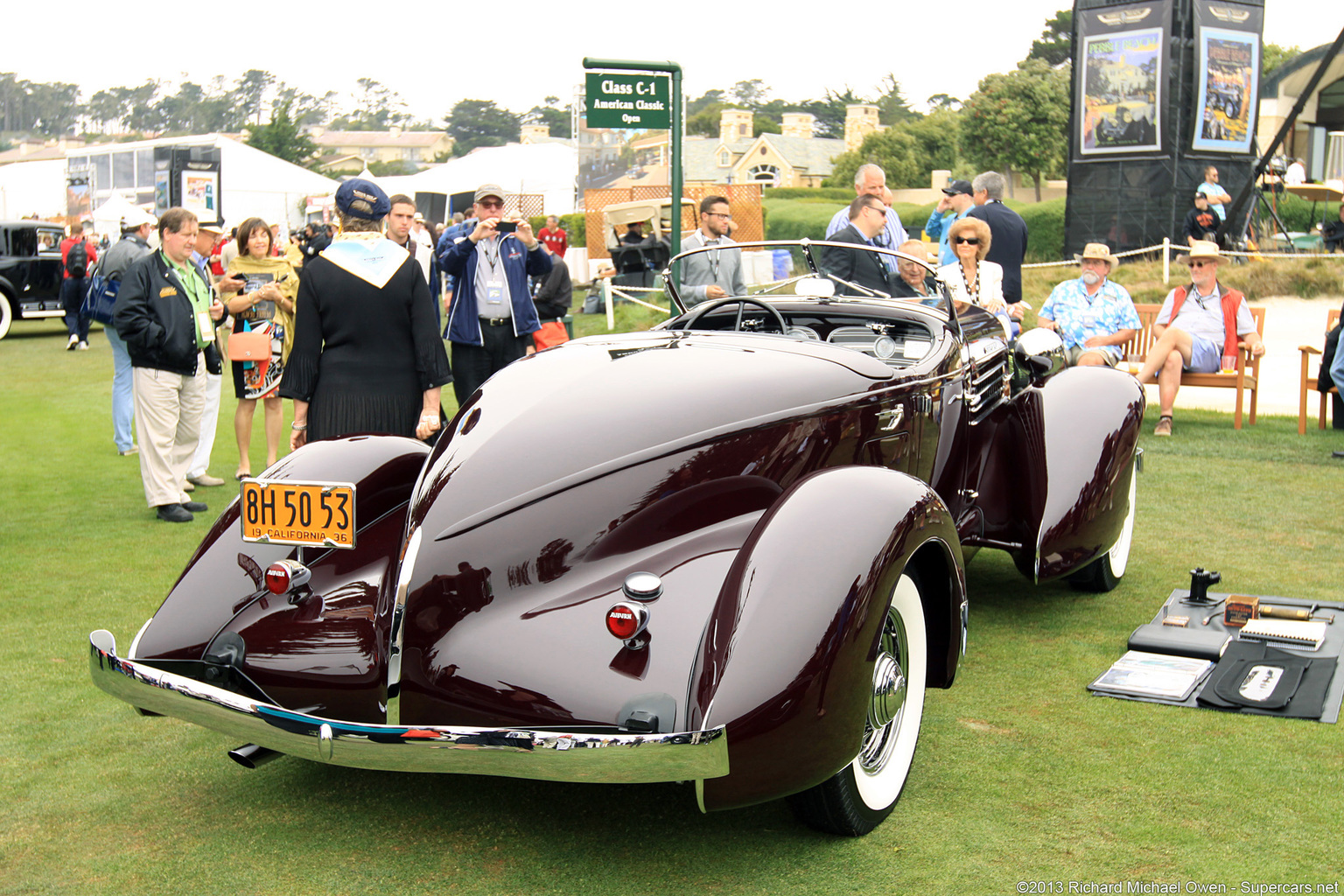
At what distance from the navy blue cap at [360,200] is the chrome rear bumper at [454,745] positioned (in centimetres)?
240

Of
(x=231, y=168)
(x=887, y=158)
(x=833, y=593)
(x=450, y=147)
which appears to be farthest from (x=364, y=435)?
(x=450, y=147)

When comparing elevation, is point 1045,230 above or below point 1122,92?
below

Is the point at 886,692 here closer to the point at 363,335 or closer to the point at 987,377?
the point at 987,377

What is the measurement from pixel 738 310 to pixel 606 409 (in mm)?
1452

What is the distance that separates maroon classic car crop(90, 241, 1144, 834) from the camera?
2.55 m

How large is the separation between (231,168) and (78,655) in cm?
3364

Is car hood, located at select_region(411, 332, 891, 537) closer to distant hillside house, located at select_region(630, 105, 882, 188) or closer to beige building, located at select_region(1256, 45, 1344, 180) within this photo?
beige building, located at select_region(1256, 45, 1344, 180)

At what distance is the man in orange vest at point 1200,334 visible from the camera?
29.6 feet

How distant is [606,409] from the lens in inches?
125

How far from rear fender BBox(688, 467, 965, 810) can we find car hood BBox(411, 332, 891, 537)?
14.7 inches

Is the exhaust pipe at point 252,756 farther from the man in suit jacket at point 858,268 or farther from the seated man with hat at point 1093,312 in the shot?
the seated man with hat at point 1093,312

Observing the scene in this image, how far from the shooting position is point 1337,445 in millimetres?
8609

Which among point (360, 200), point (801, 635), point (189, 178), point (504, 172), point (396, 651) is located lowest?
point (396, 651)

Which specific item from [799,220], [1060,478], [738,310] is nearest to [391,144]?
[799,220]
